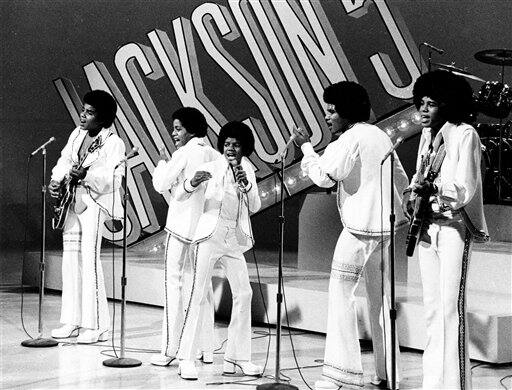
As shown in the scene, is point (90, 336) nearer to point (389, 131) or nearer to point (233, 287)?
point (233, 287)

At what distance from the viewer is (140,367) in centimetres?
520

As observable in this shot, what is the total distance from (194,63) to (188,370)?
236 inches

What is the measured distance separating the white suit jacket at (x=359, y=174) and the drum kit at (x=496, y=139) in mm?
3498

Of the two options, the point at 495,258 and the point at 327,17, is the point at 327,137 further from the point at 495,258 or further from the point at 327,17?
the point at 495,258

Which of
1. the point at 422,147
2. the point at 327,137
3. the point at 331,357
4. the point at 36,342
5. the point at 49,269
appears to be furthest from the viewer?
the point at 327,137

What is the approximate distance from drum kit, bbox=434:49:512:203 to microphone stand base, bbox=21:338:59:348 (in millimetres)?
4116

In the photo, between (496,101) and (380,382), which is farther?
(496,101)

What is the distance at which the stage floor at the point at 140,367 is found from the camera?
15.6 feet

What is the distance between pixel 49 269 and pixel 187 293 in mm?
3683

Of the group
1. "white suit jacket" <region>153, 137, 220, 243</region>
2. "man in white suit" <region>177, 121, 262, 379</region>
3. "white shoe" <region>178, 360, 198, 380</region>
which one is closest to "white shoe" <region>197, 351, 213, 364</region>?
"man in white suit" <region>177, 121, 262, 379</region>

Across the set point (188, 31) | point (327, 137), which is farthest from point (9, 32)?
point (327, 137)

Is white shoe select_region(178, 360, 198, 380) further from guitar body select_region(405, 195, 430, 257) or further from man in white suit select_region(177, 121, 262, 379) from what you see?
guitar body select_region(405, 195, 430, 257)

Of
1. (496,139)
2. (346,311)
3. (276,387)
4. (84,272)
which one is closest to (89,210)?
(84,272)

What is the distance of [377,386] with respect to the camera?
186 inches
